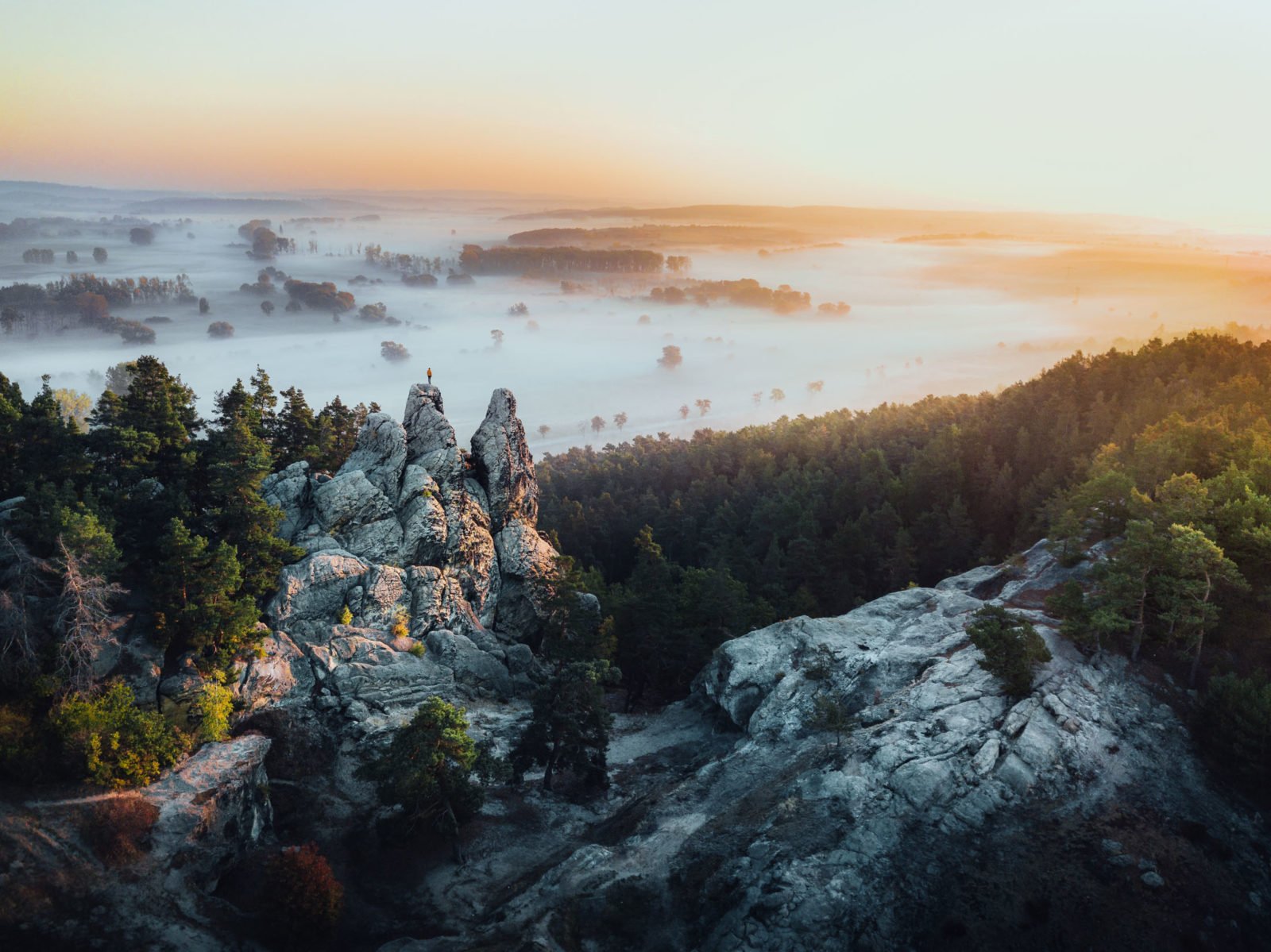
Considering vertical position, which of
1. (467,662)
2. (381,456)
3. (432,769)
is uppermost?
(381,456)

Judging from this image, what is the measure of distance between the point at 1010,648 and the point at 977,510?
5136 centimetres

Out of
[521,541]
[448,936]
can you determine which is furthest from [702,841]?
[521,541]

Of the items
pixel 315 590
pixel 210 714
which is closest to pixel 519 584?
pixel 315 590

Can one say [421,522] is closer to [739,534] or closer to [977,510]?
[739,534]

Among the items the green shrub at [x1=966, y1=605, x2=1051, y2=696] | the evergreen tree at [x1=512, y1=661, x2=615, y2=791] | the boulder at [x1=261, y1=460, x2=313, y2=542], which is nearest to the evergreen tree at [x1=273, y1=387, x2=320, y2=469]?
the boulder at [x1=261, y1=460, x2=313, y2=542]

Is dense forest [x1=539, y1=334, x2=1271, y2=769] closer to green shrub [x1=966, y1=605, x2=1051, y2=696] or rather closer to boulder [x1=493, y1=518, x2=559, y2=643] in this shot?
green shrub [x1=966, y1=605, x2=1051, y2=696]

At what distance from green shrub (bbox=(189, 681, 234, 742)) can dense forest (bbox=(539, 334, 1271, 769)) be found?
31.9 meters

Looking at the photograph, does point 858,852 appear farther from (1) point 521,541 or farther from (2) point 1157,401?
(2) point 1157,401

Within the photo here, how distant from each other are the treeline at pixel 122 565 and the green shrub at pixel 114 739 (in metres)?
0.07

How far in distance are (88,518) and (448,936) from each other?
2856cm

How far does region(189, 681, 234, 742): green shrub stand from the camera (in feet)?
128

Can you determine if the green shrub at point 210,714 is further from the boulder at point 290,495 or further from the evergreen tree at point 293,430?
the evergreen tree at point 293,430

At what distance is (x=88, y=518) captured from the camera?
39.1 m

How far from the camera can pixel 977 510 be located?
84.8 meters
